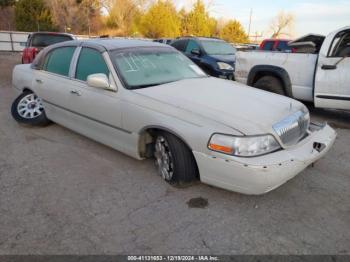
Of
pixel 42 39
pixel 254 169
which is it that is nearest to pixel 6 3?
pixel 42 39

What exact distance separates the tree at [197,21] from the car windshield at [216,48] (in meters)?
29.9

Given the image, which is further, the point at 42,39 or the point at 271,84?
the point at 42,39

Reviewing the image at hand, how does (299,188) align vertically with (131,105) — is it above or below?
below

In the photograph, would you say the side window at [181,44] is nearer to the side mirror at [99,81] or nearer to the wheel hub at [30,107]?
the wheel hub at [30,107]

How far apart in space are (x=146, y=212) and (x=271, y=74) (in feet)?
16.5

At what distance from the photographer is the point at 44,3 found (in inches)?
1319

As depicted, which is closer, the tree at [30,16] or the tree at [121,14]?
the tree at [30,16]

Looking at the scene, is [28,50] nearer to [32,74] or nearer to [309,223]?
[32,74]

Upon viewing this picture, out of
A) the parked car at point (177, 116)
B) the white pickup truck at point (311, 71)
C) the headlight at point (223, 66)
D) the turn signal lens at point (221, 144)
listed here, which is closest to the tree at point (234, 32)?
the headlight at point (223, 66)

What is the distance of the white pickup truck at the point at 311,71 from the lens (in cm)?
578

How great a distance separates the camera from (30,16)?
1242 inches

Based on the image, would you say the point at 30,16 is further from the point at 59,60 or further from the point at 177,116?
the point at 177,116

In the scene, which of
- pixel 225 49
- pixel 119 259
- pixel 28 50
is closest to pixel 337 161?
→ pixel 119 259

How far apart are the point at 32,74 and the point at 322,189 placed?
4.74 metres
